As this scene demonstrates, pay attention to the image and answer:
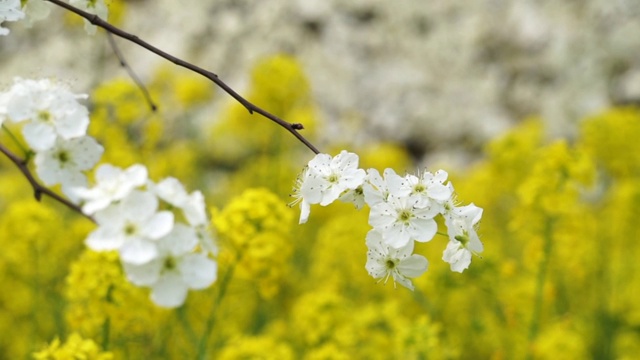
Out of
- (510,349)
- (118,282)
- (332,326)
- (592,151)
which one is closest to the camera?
(118,282)

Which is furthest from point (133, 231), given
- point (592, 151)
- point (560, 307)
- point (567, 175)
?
point (592, 151)

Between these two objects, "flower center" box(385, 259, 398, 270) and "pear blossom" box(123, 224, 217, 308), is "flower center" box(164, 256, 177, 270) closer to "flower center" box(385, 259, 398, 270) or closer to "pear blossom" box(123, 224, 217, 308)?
"pear blossom" box(123, 224, 217, 308)

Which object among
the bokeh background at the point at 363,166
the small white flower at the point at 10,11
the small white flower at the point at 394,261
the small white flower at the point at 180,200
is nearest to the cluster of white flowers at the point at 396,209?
the small white flower at the point at 394,261

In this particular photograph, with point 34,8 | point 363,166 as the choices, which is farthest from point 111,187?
point 363,166

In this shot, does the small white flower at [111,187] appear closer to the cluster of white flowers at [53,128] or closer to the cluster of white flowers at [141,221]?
the cluster of white flowers at [141,221]

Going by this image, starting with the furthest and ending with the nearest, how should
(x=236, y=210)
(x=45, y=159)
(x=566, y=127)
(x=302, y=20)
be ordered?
1. (x=302, y=20)
2. (x=566, y=127)
3. (x=236, y=210)
4. (x=45, y=159)

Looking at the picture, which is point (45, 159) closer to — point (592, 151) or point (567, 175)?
point (567, 175)

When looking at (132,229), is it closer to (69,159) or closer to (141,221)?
(141,221)
